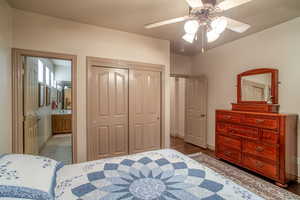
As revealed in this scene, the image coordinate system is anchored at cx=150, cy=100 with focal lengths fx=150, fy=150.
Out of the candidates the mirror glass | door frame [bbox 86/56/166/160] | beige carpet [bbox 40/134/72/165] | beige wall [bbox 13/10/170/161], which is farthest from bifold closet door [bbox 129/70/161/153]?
the mirror glass

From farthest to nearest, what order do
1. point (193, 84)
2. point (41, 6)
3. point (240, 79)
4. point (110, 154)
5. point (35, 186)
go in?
1. point (193, 84)
2. point (240, 79)
3. point (110, 154)
4. point (41, 6)
5. point (35, 186)

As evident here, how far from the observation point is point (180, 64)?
4.39 meters

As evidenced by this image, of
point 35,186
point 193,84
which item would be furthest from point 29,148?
point 193,84

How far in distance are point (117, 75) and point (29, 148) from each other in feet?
6.39

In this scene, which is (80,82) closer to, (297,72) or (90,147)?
(90,147)

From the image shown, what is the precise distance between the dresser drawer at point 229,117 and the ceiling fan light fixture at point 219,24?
5.92 ft

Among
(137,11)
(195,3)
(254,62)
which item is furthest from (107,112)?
(254,62)

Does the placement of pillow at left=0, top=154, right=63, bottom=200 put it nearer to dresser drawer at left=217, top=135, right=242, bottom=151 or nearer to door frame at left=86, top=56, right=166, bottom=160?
door frame at left=86, top=56, right=166, bottom=160

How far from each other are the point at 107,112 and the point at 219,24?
2.27 meters

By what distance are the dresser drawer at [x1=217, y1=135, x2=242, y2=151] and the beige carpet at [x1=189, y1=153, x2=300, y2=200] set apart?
38cm

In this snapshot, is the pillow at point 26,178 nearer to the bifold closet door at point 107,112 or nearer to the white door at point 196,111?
the bifold closet door at point 107,112

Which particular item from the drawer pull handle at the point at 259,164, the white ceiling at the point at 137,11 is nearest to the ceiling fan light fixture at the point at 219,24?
the white ceiling at the point at 137,11

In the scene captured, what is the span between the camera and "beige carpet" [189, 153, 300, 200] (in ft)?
6.57

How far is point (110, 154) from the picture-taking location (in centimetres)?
291
